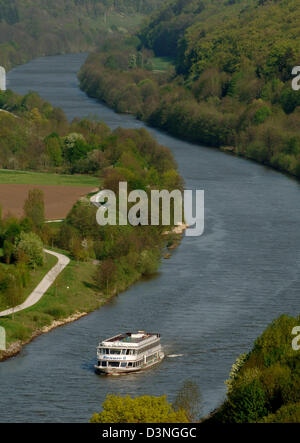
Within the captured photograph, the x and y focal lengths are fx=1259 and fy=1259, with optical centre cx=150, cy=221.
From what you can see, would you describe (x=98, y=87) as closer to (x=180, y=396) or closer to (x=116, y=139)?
(x=116, y=139)

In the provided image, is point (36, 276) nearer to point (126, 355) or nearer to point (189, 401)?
point (126, 355)

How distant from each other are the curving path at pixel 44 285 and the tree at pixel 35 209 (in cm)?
382

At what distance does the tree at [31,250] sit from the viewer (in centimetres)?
5844

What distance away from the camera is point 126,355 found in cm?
4719

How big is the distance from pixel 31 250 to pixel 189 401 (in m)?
19.6

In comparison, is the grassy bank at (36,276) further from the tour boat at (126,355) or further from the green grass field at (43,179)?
the green grass field at (43,179)

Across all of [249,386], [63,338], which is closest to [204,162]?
[63,338]

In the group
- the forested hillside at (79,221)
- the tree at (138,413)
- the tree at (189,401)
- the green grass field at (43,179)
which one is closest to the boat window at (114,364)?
the tree at (189,401)

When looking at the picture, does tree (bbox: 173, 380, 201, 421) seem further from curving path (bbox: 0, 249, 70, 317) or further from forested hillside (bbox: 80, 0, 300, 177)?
forested hillside (bbox: 80, 0, 300, 177)

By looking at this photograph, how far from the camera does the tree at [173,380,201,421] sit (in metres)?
40.0

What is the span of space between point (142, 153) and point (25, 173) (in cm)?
855

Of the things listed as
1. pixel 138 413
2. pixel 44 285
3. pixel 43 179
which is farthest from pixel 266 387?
pixel 43 179

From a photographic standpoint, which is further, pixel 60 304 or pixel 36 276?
pixel 36 276

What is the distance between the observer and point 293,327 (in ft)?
142
